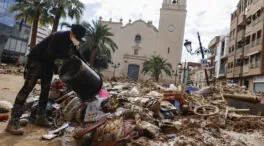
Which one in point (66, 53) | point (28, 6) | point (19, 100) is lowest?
point (19, 100)

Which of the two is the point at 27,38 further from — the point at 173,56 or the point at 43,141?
the point at 43,141

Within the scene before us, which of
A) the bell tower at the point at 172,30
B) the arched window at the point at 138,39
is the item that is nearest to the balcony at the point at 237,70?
the bell tower at the point at 172,30

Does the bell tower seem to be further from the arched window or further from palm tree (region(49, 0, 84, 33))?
palm tree (region(49, 0, 84, 33))

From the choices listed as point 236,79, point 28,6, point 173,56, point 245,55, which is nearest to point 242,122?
point 28,6

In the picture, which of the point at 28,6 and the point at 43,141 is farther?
the point at 28,6

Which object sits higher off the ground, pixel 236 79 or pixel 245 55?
pixel 245 55

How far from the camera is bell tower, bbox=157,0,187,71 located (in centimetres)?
3841

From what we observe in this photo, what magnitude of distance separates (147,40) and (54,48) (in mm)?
38038

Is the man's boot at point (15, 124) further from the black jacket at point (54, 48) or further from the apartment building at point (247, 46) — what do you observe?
the apartment building at point (247, 46)

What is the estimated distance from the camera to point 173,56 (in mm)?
38438

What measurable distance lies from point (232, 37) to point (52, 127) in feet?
106

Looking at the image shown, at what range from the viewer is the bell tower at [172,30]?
126 feet

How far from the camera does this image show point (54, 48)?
2.63 metres

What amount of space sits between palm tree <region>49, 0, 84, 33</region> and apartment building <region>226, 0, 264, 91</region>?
19.1 m
